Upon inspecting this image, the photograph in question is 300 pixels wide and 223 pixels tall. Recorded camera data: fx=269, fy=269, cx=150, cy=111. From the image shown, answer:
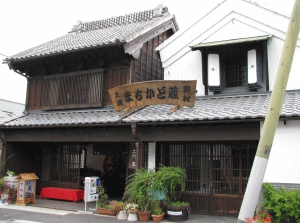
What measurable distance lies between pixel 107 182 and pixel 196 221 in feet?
23.6

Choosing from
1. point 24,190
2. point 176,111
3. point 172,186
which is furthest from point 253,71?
point 24,190

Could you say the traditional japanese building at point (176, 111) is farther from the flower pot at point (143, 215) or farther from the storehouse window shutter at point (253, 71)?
the flower pot at point (143, 215)

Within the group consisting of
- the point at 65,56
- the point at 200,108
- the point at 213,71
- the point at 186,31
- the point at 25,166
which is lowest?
the point at 25,166

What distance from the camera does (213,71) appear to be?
436 inches

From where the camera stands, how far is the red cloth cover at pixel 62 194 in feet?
37.9

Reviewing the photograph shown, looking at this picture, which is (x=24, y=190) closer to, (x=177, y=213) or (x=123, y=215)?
(x=123, y=215)

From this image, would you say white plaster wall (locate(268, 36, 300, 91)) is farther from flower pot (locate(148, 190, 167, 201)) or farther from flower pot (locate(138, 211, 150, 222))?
flower pot (locate(138, 211, 150, 222))

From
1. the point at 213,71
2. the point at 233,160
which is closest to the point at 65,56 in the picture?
the point at 213,71

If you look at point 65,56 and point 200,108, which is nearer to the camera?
point 200,108

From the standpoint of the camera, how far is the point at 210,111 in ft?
28.9

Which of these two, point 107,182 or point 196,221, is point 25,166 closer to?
point 107,182

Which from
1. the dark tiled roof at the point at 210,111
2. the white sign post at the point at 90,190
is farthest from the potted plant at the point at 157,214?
the dark tiled roof at the point at 210,111

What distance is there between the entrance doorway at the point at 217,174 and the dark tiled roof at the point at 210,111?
1423 millimetres

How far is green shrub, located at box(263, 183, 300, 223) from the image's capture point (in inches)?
270
